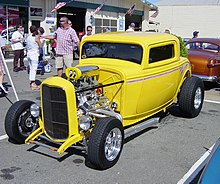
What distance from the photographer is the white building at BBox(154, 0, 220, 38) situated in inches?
1469

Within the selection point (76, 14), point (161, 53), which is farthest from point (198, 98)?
point (76, 14)

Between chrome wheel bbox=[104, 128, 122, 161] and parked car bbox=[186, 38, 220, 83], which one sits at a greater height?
parked car bbox=[186, 38, 220, 83]

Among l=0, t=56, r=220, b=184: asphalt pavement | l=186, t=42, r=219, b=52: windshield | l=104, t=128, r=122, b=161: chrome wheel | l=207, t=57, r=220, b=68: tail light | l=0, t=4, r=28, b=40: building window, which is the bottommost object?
l=0, t=56, r=220, b=184: asphalt pavement

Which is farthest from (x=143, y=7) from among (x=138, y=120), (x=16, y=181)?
(x=16, y=181)

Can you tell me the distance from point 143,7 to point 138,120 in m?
24.1

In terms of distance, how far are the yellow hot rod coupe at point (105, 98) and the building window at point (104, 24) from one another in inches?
637

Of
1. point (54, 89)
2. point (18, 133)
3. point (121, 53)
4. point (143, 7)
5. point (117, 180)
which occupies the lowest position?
point (117, 180)

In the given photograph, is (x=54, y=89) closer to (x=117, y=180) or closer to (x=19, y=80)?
(x=117, y=180)

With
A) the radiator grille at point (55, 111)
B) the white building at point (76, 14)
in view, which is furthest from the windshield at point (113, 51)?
the white building at point (76, 14)

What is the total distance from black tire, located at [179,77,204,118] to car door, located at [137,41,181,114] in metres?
0.19

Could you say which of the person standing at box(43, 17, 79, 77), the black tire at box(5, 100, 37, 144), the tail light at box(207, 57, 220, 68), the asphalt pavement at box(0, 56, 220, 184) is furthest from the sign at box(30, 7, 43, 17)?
the black tire at box(5, 100, 37, 144)

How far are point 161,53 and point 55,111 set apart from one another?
2.44m

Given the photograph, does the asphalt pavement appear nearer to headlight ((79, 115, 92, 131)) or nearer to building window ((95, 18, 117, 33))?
headlight ((79, 115, 92, 131))

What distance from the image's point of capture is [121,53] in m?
5.48
